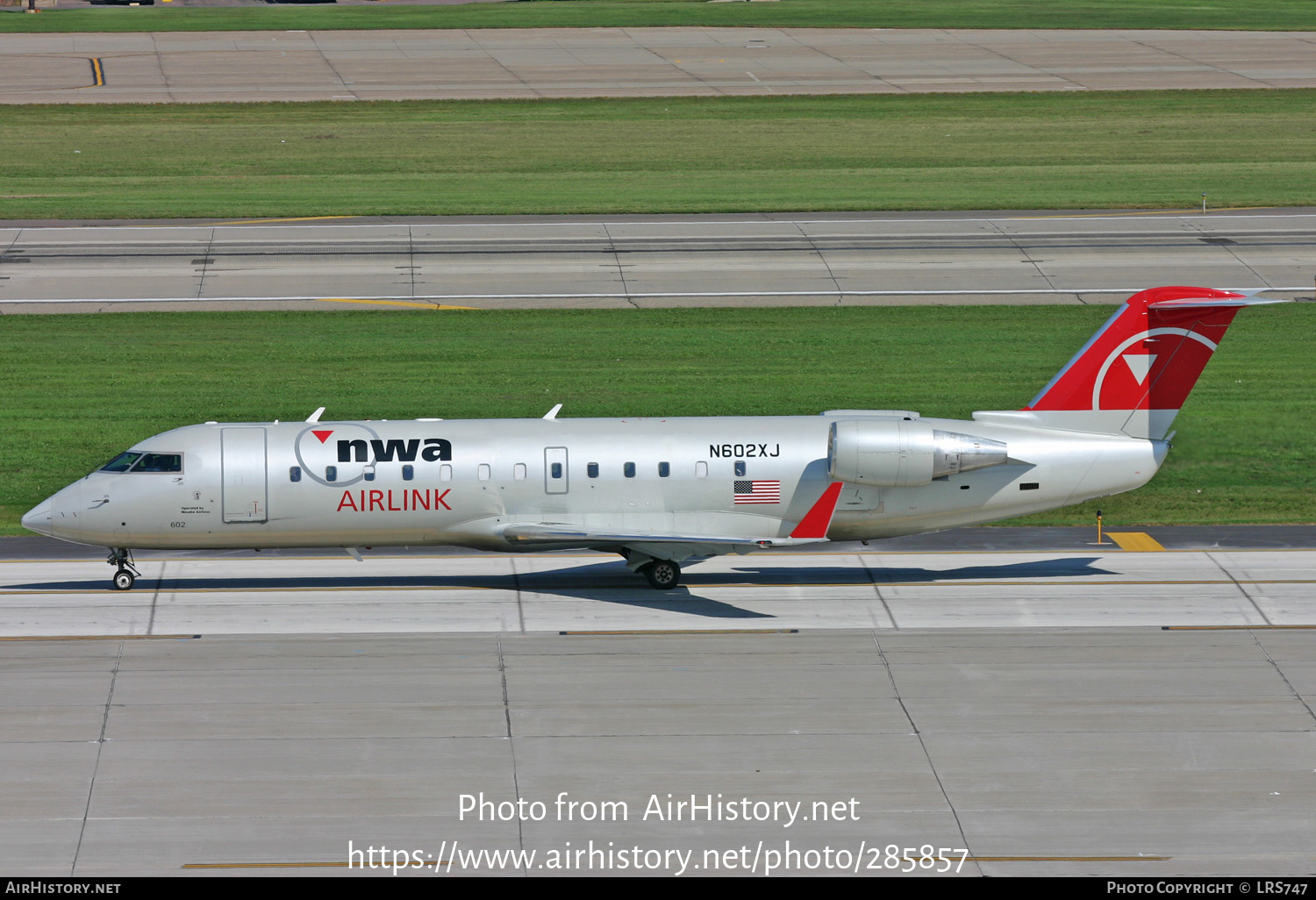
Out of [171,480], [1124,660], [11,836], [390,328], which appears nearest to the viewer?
[11,836]

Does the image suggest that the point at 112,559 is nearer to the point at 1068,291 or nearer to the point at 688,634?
the point at 688,634

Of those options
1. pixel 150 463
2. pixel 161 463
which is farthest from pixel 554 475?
pixel 150 463

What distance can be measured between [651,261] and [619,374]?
1347cm

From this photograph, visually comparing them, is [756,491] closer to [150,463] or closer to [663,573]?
[663,573]

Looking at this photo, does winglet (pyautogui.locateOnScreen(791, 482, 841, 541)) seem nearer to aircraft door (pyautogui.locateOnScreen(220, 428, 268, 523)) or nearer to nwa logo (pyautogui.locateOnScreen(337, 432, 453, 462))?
nwa logo (pyautogui.locateOnScreen(337, 432, 453, 462))

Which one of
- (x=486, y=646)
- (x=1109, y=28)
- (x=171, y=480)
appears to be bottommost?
(x=486, y=646)

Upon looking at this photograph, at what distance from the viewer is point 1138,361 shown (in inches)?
1255

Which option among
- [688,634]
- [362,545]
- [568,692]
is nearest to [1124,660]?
[688,634]

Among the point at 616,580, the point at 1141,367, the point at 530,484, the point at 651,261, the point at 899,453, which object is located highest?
the point at 1141,367

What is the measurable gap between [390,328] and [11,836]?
31.2 m

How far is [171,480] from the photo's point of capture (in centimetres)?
3069

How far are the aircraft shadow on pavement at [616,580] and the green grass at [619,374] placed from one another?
462cm

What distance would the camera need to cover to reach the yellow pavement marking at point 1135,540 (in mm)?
35500

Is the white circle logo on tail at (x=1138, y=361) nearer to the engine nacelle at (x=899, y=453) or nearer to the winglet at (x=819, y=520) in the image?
the engine nacelle at (x=899, y=453)
